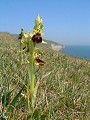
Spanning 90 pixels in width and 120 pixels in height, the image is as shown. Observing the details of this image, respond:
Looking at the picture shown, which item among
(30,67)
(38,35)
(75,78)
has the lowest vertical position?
(75,78)

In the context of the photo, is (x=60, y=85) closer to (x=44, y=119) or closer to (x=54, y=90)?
(x=54, y=90)

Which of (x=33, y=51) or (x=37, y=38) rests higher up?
(x=37, y=38)

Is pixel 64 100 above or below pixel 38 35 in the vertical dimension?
below

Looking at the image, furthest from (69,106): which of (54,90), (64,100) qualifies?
(54,90)

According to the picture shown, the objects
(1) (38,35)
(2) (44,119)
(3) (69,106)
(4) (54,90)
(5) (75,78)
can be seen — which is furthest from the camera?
(5) (75,78)

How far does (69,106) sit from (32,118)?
129cm

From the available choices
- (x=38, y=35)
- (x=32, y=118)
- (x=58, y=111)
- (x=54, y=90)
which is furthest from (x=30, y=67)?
(x=54, y=90)

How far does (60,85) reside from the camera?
218 inches

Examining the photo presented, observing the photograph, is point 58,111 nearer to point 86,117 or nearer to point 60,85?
point 86,117

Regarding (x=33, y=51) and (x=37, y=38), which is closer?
(x=37, y=38)

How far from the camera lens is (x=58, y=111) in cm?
433

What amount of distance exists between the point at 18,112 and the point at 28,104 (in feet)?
1.74

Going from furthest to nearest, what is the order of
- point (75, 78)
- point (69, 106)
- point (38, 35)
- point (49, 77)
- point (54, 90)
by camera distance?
point (75, 78), point (49, 77), point (54, 90), point (69, 106), point (38, 35)

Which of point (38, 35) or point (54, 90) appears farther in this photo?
point (54, 90)
